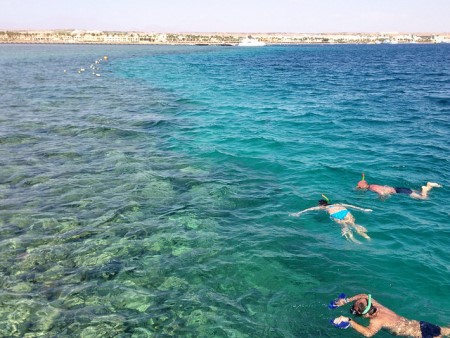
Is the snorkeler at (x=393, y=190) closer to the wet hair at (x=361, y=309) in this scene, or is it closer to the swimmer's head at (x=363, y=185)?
the swimmer's head at (x=363, y=185)

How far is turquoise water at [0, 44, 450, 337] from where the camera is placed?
372 inches

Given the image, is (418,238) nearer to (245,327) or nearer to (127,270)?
(245,327)

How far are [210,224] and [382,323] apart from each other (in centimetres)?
695

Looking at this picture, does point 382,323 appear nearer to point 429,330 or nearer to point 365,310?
point 365,310

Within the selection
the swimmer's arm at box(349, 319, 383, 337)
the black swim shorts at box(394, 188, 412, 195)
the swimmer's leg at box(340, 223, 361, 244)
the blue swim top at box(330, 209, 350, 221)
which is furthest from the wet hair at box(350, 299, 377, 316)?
the black swim shorts at box(394, 188, 412, 195)

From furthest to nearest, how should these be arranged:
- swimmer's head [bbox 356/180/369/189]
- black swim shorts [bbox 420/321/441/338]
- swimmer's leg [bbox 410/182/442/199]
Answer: swimmer's head [bbox 356/180/369/189] < swimmer's leg [bbox 410/182/442/199] < black swim shorts [bbox 420/321/441/338]

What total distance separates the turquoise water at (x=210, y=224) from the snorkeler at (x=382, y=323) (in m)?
0.55

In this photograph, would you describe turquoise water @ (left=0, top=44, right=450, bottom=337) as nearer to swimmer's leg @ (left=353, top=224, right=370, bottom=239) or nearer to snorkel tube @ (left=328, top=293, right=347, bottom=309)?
snorkel tube @ (left=328, top=293, right=347, bottom=309)

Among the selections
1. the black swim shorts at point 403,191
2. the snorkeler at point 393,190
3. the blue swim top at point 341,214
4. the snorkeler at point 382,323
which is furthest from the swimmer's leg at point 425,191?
the snorkeler at point 382,323

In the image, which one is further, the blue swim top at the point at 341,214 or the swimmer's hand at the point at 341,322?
the blue swim top at the point at 341,214

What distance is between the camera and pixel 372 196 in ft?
52.4

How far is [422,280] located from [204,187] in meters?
9.75

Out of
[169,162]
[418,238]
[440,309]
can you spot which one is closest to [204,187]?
[169,162]

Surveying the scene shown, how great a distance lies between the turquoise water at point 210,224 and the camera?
9453 mm
